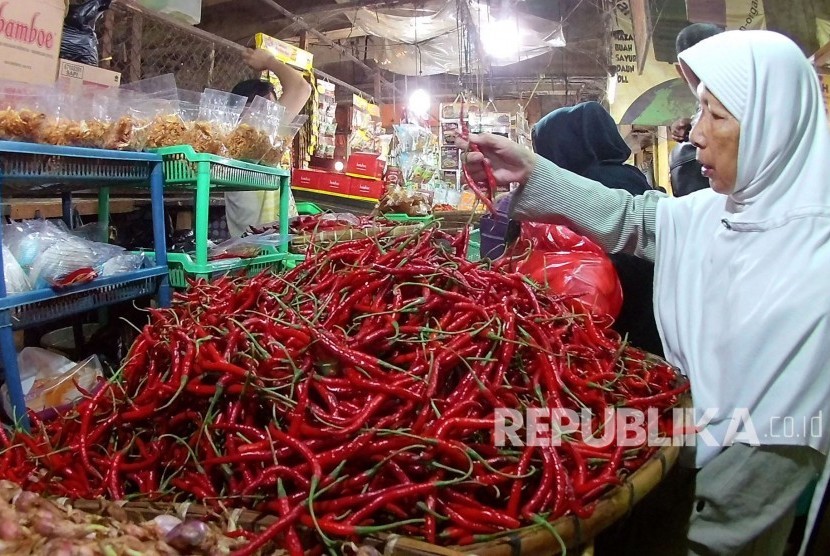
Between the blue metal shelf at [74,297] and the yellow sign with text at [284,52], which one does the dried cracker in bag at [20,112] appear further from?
the yellow sign with text at [284,52]

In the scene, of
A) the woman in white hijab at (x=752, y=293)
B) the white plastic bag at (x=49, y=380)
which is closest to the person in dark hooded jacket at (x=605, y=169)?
the woman in white hijab at (x=752, y=293)

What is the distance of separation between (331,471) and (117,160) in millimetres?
2017

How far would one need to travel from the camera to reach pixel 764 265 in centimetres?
148

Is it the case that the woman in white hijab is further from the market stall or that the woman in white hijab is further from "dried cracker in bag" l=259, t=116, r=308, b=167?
"dried cracker in bag" l=259, t=116, r=308, b=167

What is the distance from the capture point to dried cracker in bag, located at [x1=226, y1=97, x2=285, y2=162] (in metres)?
3.08

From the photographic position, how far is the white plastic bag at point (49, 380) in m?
2.17

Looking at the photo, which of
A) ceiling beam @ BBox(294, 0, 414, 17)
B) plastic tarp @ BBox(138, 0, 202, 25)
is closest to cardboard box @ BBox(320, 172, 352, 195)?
plastic tarp @ BBox(138, 0, 202, 25)

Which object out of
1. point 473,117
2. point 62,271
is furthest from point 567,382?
point 473,117

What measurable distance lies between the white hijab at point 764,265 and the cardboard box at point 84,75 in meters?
3.27

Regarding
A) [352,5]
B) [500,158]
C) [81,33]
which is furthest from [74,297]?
[352,5]

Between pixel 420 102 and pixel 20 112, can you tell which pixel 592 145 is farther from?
pixel 420 102

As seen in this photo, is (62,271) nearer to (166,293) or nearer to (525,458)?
(166,293)

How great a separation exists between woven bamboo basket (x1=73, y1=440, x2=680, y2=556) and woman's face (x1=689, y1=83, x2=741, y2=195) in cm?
96

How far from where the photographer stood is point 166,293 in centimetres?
284
